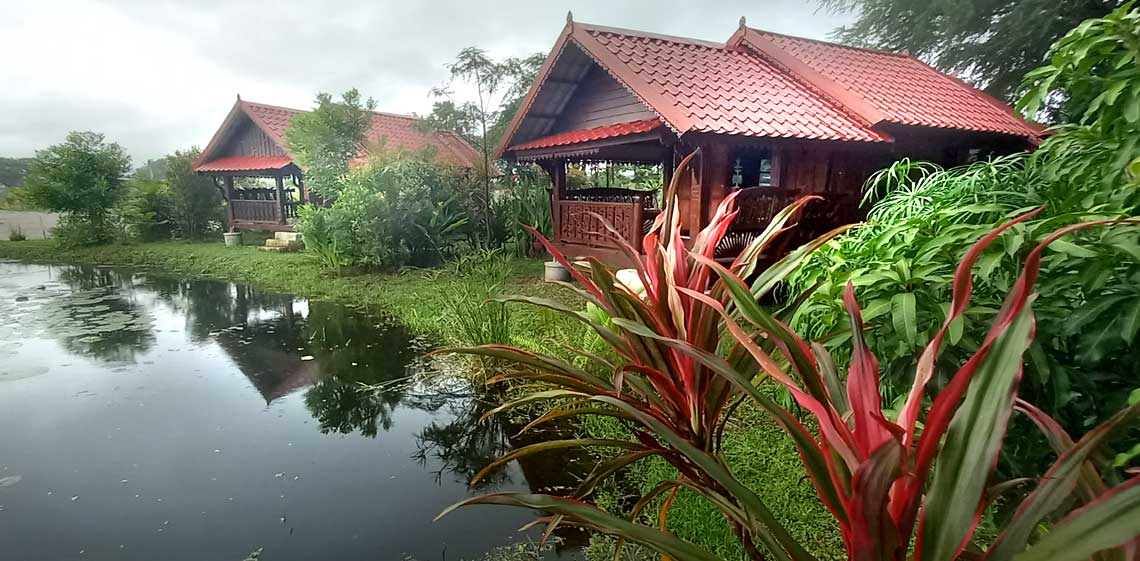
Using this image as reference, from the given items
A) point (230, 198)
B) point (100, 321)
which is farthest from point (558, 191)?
point (230, 198)

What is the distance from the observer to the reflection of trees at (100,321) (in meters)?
4.88

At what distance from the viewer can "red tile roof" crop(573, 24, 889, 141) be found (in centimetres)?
529

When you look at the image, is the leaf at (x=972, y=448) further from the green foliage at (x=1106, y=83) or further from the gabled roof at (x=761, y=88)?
the gabled roof at (x=761, y=88)

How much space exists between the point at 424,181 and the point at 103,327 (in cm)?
481

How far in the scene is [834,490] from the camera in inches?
31.1

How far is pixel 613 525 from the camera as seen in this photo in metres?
0.86

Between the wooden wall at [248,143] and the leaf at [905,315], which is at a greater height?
the wooden wall at [248,143]

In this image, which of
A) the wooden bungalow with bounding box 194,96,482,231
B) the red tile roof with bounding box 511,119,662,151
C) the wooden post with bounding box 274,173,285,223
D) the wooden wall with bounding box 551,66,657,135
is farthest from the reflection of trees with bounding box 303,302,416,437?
the wooden post with bounding box 274,173,285,223

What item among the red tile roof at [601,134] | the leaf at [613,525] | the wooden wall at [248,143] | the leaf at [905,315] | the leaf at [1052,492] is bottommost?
the leaf at [613,525]

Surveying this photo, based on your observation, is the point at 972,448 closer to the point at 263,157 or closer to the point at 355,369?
the point at 355,369

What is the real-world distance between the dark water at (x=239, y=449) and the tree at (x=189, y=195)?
426 inches

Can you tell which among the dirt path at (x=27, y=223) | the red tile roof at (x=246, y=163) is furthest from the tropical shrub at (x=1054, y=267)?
the dirt path at (x=27, y=223)

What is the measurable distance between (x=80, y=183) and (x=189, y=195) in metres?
2.26

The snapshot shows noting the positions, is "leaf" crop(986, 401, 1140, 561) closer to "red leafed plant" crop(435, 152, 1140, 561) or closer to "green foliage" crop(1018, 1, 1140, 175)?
"red leafed plant" crop(435, 152, 1140, 561)
